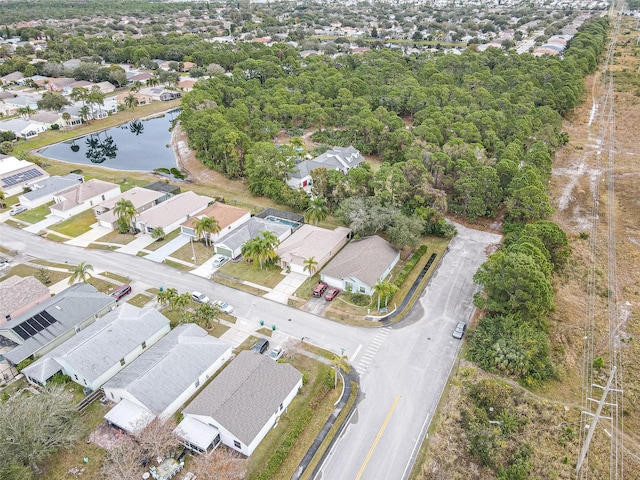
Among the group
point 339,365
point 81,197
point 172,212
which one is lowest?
point 81,197

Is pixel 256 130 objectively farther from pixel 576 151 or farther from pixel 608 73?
pixel 608 73

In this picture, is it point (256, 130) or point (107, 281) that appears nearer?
point (107, 281)

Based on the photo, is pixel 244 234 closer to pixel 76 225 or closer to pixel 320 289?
pixel 320 289

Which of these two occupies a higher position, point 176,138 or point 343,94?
point 343,94

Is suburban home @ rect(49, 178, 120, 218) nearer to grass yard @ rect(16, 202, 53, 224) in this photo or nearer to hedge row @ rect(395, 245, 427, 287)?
grass yard @ rect(16, 202, 53, 224)

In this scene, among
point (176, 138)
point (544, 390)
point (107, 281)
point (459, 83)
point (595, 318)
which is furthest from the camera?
point (459, 83)

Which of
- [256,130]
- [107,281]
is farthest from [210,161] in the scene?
[107,281]

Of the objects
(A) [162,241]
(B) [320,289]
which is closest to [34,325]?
(A) [162,241]
